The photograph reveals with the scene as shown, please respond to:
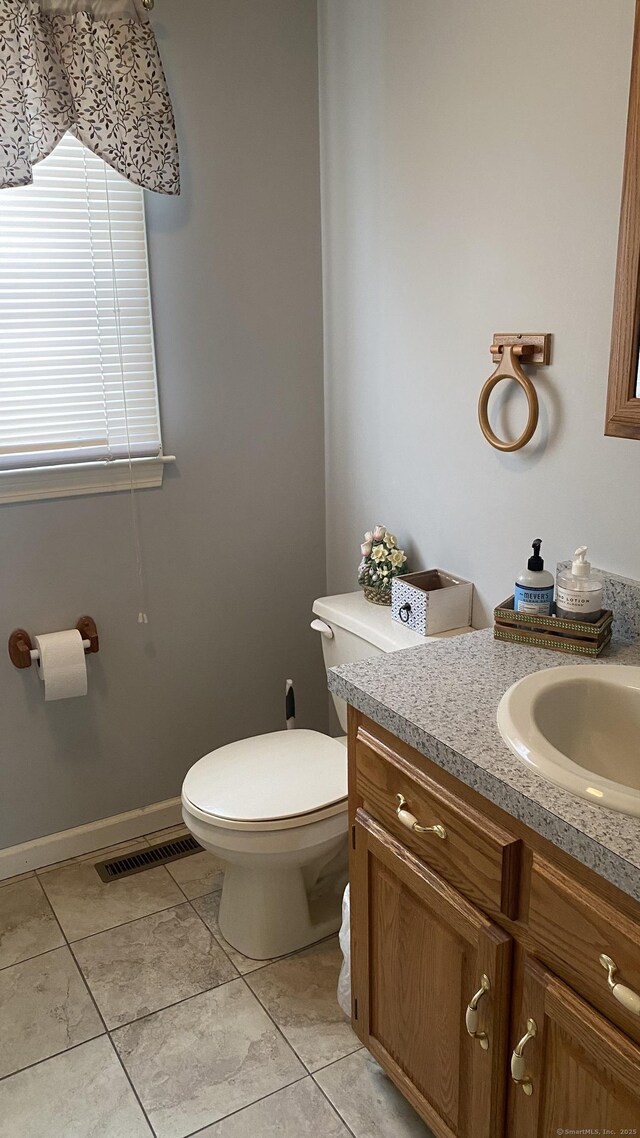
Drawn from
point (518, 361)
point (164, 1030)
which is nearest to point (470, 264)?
point (518, 361)

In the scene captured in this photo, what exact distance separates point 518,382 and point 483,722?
78 centimetres

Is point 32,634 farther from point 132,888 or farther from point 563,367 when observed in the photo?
point 563,367

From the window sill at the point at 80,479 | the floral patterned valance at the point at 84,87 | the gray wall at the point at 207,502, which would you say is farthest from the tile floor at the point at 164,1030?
the floral patterned valance at the point at 84,87

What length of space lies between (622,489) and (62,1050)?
62.4 inches

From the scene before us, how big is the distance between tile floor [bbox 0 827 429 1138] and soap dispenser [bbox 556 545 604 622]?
3.27 ft

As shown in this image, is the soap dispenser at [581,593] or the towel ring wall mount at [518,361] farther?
the towel ring wall mount at [518,361]

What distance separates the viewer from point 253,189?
2.30 meters

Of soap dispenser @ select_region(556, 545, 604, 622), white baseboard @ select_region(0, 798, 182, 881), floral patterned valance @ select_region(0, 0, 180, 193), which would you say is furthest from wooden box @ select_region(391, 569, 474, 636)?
floral patterned valance @ select_region(0, 0, 180, 193)

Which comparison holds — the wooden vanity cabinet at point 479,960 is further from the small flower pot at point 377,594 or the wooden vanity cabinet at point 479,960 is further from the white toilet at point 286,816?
the small flower pot at point 377,594

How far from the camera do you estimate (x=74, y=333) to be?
2.16 m

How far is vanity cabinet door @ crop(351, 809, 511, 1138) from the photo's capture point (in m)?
1.26

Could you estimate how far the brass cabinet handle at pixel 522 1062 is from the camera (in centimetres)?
118

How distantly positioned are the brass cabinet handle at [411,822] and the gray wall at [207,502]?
1.21m

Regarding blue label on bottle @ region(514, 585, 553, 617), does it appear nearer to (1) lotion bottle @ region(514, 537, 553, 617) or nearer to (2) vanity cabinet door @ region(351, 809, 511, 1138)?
(1) lotion bottle @ region(514, 537, 553, 617)
